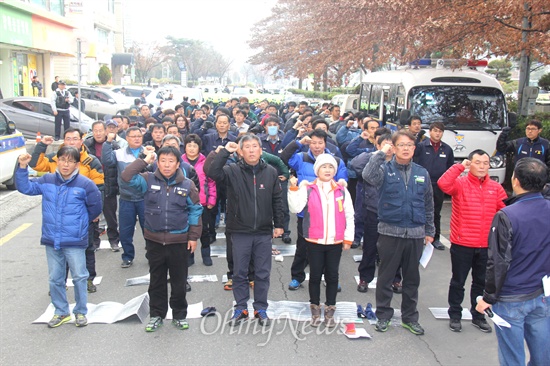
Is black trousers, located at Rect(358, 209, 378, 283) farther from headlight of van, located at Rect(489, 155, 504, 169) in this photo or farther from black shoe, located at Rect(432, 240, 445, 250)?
headlight of van, located at Rect(489, 155, 504, 169)

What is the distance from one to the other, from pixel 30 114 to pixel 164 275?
13878 millimetres

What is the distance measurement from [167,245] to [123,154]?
2571 millimetres

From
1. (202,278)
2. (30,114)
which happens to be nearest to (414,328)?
(202,278)

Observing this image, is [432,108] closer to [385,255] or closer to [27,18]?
[385,255]

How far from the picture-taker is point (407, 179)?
5363mm

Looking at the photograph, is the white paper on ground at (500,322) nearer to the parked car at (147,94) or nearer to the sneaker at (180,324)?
the sneaker at (180,324)

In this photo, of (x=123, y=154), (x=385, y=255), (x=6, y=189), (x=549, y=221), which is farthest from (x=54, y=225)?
(x=6, y=189)

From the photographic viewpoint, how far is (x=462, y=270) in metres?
5.54

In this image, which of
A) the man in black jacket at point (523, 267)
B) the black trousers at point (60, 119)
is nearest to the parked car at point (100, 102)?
the black trousers at point (60, 119)

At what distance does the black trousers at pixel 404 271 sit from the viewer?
17.8 feet

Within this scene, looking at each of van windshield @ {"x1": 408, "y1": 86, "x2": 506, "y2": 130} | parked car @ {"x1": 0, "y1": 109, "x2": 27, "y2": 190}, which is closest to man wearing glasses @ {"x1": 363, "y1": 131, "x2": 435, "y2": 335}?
van windshield @ {"x1": 408, "y1": 86, "x2": 506, "y2": 130}

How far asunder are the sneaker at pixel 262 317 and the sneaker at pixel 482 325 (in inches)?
83.1

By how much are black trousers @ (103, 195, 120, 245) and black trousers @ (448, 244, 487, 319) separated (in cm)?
470

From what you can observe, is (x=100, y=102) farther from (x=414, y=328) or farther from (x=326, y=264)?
(x=414, y=328)
